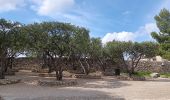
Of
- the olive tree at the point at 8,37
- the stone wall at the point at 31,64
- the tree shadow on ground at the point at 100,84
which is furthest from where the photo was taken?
the stone wall at the point at 31,64

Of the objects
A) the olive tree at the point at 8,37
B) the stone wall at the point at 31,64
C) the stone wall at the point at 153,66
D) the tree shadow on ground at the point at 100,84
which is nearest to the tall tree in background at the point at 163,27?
the stone wall at the point at 153,66

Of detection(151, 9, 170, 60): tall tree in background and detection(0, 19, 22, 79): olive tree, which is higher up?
detection(151, 9, 170, 60): tall tree in background

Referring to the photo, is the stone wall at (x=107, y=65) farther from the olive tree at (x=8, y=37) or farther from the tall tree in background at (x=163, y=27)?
the olive tree at (x=8, y=37)

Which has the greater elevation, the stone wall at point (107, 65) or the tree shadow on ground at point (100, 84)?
the stone wall at point (107, 65)

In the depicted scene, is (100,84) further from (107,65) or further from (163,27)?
(163,27)

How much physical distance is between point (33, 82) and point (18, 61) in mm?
13667

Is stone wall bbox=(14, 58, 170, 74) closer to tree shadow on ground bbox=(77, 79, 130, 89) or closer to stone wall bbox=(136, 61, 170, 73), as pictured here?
stone wall bbox=(136, 61, 170, 73)

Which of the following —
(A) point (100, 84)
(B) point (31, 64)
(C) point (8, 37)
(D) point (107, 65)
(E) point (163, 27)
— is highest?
(E) point (163, 27)

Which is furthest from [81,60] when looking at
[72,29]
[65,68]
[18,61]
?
[72,29]

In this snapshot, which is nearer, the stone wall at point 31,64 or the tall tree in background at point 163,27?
the stone wall at point 31,64

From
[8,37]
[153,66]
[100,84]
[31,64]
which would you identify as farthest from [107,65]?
[8,37]

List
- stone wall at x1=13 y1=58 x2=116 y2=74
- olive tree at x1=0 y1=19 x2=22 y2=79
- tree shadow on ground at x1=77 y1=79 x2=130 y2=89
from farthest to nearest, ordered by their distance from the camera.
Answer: stone wall at x1=13 y1=58 x2=116 y2=74 → olive tree at x1=0 y1=19 x2=22 y2=79 → tree shadow on ground at x1=77 y1=79 x2=130 y2=89

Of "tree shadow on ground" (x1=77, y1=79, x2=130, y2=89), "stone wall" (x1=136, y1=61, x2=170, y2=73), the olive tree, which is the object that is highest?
the olive tree

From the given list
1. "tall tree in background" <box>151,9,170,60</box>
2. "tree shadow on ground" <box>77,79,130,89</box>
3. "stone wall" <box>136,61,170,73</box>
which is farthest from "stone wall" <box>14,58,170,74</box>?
"tree shadow on ground" <box>77,79,130,89</box>
